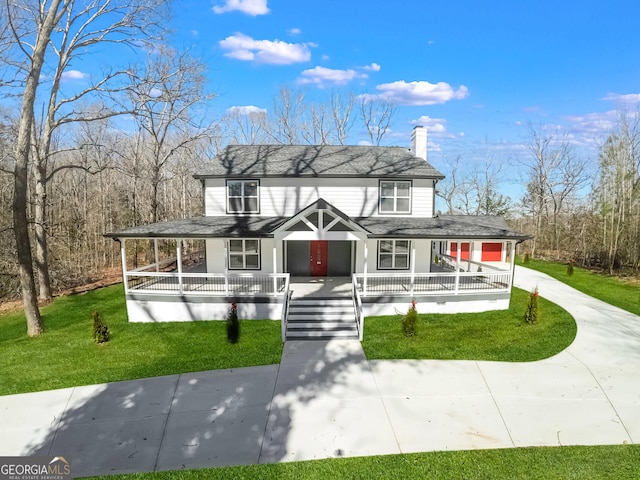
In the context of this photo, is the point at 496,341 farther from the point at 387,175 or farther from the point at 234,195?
the point at 234,195

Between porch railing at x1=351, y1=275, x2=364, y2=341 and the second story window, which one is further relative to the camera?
the second story window

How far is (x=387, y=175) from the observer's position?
15.2m

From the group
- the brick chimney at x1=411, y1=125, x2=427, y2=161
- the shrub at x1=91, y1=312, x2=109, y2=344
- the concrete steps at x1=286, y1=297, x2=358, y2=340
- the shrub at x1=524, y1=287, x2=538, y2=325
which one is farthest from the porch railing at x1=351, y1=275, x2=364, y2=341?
the brick chimney at x1=411, y1=125, x2=427, y2=161

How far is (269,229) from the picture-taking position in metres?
13.2

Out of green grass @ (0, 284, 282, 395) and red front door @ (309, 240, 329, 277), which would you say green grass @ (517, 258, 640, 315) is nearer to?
red front door @ (309, 240, 329, 277)

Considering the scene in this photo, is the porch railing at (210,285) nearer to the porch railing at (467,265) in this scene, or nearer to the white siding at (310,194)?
the white siding at (310,194)

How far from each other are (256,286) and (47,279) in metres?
10.8

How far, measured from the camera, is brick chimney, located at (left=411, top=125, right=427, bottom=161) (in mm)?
17828

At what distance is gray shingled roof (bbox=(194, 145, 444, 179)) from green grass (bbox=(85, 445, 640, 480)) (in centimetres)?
1127

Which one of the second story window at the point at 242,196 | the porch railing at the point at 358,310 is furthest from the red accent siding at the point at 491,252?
the second story window at the point at 242,196

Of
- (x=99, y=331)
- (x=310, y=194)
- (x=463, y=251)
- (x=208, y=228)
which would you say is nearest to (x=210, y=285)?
(x=208, y=228)

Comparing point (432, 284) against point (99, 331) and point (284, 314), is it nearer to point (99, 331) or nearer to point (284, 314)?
point (284, 314)

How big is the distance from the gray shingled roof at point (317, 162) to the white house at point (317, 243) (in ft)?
0.18

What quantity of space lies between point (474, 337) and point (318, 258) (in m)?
7.29
